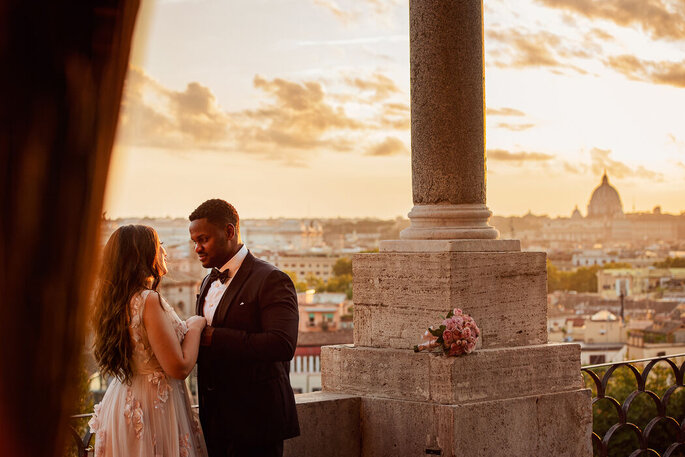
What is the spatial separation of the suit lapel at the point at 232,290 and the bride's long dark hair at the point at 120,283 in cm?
39

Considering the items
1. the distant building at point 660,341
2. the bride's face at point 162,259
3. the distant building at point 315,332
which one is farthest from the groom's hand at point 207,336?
the distant building at point 660,341

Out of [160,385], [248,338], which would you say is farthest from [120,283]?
[248,338]

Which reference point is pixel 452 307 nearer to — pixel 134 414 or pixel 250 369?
pixel 250 369

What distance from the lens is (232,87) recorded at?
93.4m

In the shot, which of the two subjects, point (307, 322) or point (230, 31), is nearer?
point (230, 31)

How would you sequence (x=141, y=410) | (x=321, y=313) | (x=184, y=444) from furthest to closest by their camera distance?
(x=321, y=313) < (x=184, y=444) < (x=141, y=410)

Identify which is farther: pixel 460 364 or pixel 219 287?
pixel 460 364

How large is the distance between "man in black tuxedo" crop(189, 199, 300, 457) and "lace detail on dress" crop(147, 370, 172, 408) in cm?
18

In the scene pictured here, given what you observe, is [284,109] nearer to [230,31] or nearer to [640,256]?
[230,31]

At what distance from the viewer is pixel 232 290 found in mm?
3225

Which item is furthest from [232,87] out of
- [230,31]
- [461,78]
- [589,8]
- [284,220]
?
[461,78]

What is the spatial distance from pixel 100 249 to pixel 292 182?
308ft

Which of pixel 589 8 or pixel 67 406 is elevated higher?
pixel 589 8

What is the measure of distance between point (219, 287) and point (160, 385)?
44cm
